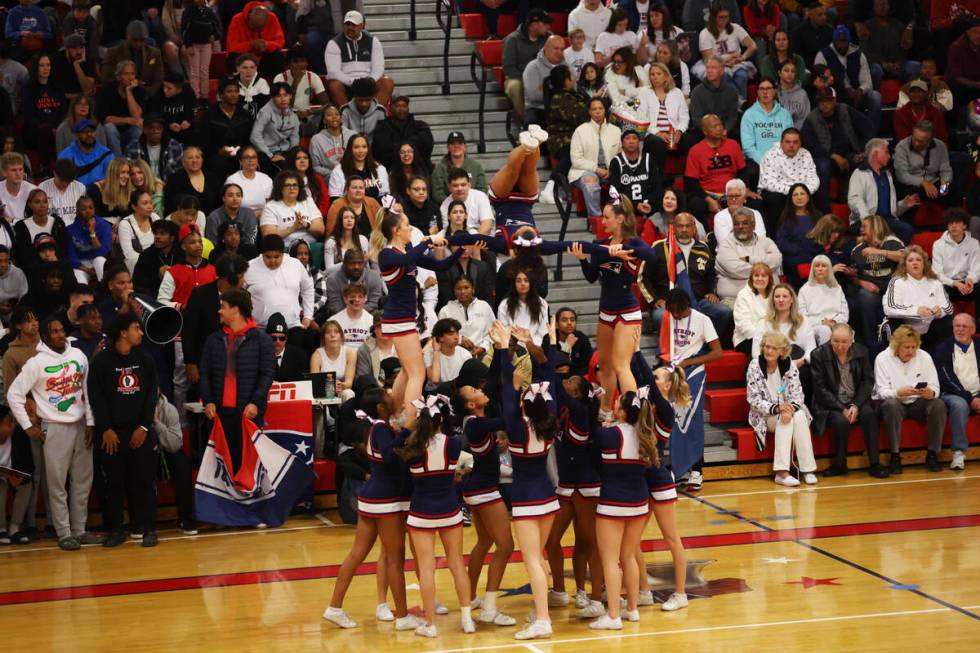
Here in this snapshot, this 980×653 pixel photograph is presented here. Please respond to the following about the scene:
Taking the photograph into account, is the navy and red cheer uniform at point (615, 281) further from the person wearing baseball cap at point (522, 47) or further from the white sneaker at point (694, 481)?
the person wearing baseball cap at point (522, 47)

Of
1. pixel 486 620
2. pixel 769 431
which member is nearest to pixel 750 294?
pixel 769 431

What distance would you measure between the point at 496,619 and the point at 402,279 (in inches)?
92.6

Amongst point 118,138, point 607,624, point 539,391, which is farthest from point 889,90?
point 607,624

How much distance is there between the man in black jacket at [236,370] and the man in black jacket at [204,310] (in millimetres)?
420

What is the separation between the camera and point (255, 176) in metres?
13.7

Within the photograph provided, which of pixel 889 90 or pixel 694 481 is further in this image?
pixel 889 90

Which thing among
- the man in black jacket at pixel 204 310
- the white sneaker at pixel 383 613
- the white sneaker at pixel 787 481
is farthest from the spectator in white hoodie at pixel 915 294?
the white sneaker at pixel 383 613

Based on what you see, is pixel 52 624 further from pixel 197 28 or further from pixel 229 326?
pixel 197 28

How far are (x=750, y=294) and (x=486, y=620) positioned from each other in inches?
222

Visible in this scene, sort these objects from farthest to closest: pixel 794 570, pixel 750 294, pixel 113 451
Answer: pixel 750 294, pixel 113 451, pixel 794 570

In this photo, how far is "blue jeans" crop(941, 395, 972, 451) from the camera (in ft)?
43.7

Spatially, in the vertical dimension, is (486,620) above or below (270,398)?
below

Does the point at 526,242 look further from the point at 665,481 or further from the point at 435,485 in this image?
the point at 665,481

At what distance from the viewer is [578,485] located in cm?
938
